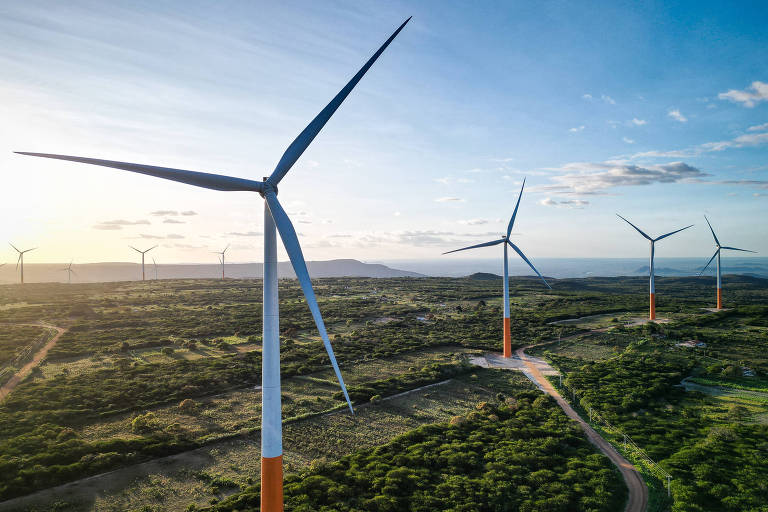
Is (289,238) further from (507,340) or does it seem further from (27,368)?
(27,368)

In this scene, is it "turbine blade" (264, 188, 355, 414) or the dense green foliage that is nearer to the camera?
"turbine blade" (264, 188, 355, 414)

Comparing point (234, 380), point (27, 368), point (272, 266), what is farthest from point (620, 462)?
point (27, 368)

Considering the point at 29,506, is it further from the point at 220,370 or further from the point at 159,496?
the point at 220,370

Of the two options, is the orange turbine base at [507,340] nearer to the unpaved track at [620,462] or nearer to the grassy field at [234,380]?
the grassy field at [234,380]

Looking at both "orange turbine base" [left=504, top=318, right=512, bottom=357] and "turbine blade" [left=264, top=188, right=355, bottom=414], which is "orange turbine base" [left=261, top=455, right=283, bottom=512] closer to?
"turbine blade" [left=264, top=188, right=355, bottom=414]

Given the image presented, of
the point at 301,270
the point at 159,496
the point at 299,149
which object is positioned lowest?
the point at 159,496

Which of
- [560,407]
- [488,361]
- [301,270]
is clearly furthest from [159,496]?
[488,361]

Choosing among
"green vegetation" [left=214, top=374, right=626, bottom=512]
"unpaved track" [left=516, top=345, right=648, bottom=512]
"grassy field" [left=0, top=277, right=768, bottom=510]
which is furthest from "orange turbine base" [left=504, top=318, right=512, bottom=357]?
"green vegetation" [left=214, top=374, right=626, bottom=512]
